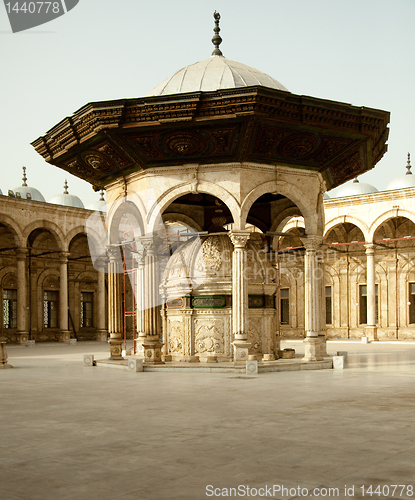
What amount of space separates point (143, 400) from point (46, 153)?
23.6 ft

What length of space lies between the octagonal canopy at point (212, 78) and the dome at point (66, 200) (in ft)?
82.3

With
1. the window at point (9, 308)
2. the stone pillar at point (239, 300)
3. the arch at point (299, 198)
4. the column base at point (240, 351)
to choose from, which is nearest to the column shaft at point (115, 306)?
the stone pillar at point (239, 300)

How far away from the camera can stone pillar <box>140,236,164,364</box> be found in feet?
38.1

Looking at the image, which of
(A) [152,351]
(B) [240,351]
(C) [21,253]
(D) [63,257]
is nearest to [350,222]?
(D) [63,257]

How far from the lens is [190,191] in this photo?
462 inches

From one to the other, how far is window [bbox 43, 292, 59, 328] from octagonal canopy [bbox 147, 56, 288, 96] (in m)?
19.8

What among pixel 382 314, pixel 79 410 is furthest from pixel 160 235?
pixel 382 314

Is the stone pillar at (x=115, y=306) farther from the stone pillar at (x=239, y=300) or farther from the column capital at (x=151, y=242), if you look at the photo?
the stone pillar at (x=239, y=300)

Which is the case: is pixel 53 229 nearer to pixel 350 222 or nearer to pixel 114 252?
pixel 350 222

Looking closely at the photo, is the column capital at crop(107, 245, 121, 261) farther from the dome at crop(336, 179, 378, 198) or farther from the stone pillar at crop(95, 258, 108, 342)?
the dome at crop(336, 179, 378, 198)

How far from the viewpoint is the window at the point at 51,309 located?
30.4 metres

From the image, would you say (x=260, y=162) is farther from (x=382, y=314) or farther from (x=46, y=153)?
(x=382, y=314)

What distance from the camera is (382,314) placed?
28.9 metres

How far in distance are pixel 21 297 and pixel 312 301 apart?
56.3ft
